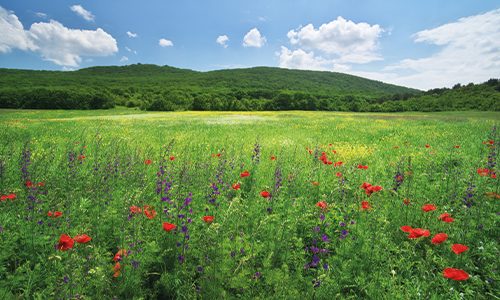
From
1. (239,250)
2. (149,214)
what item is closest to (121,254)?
(149,214)

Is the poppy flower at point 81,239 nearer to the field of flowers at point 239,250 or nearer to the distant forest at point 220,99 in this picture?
the field of flowers at point 239,250

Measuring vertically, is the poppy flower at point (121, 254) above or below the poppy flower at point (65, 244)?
below

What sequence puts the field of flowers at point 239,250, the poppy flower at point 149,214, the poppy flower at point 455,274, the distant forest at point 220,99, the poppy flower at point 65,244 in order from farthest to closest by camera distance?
1. the distant forest at point 220,99
2. the poppy flower at point 149,214
3. the field of flowers at point 239,250
4. the poppy flower at point 65,244
5. the poppy flower at point 455,274

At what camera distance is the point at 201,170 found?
5.03 m

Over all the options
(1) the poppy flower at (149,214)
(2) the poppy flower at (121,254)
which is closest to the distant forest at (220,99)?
(1) the poppy flower at (149,214)

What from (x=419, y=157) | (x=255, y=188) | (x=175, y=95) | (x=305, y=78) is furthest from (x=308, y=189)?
(x=305, y=78)

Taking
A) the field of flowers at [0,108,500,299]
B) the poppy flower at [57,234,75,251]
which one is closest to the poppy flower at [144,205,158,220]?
the field of flowers at [0,108,500,299]

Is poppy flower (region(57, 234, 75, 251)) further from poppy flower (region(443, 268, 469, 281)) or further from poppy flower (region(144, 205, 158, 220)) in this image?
poppy flower (region(443, 268, 469, 281))

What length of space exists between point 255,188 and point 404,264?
2.71 m

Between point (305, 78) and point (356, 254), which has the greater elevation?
point (305, 78)

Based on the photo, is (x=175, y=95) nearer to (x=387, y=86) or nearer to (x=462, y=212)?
(x=462, y=212)

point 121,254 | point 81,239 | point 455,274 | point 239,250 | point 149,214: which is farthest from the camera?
point 149,214

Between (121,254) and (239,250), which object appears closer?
(121,254)

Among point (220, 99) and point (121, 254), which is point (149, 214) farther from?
point (220, 99)
